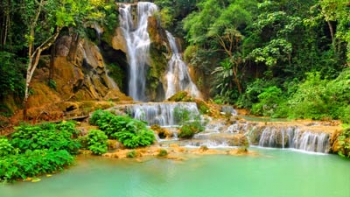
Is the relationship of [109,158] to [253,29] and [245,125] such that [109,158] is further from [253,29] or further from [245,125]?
[253,29]

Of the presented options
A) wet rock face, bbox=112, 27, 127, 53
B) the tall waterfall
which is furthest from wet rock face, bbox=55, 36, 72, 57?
the tall waterfall

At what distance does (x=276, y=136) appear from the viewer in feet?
40.7

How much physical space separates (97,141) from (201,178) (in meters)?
4.36

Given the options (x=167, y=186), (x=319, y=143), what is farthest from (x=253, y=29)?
(x=167, y=186)

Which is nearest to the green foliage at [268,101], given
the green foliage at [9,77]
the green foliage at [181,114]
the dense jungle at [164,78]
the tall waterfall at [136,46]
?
the dense jungle at [164,78]

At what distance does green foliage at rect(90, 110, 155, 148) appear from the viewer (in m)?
11.6

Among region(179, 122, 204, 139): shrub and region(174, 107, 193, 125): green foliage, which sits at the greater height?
region(174, 107, 193, 125): green foliage

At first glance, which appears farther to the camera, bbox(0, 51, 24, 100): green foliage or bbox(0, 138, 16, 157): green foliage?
bbox(0, 51, 24, 100): green foliage

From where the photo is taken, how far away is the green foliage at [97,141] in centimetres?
1068

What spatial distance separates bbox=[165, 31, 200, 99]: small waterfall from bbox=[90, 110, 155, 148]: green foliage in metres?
11.9

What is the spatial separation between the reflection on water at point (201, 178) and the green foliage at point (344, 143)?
0.26 meters

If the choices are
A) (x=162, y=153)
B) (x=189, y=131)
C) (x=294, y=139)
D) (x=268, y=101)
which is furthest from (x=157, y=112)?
(x=268, y=101)

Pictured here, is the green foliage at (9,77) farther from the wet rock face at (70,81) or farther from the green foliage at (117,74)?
the green foliage at (117,74)

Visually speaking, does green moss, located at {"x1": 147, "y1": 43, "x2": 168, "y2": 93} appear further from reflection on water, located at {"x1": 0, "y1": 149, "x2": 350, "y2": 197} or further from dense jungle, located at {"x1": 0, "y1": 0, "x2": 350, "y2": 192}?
reflection on water, located at {"x1": 0, "y1": 149, "x2": 350, "y2": 197}
